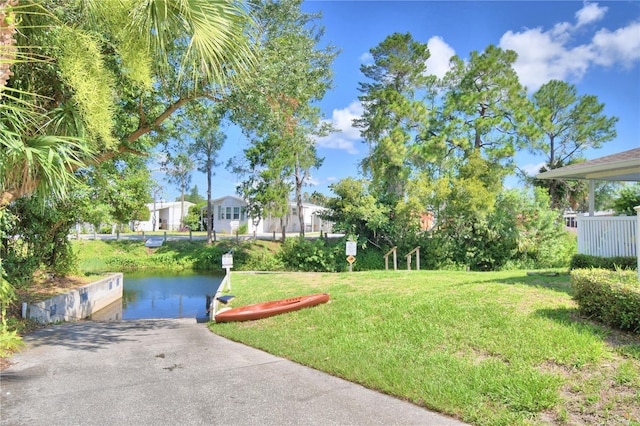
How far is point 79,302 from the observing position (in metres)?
11.1

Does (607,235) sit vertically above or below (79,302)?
above

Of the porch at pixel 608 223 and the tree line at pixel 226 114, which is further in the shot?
the porch at pixel 608 223

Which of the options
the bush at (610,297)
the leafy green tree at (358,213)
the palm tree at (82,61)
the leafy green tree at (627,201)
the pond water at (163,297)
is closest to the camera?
the palm tree at (82,61)

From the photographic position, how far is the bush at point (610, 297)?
14.7 feet

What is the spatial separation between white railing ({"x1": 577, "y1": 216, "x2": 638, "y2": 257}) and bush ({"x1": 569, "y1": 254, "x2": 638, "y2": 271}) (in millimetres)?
238

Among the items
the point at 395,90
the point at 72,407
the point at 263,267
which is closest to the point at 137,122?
the point at 72,407

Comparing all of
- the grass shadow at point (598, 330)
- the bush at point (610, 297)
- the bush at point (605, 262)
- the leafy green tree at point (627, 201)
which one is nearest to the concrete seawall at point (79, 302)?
the grass shadow at point (598, 330)

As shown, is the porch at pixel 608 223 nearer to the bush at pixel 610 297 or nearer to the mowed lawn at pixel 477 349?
the mowed lawn at pixel 477 349

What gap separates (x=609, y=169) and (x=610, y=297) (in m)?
5.36

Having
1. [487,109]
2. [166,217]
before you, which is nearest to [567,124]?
[487,109]

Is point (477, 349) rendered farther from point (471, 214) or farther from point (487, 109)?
point (487, 109)

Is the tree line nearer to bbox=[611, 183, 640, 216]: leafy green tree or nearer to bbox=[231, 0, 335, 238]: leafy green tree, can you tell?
bbox=[231, 0, 335, 238]: leafy green tree

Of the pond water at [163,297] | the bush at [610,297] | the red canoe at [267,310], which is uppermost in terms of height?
the bush at [610,297]

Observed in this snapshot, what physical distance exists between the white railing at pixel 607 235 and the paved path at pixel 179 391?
24.5 feet
